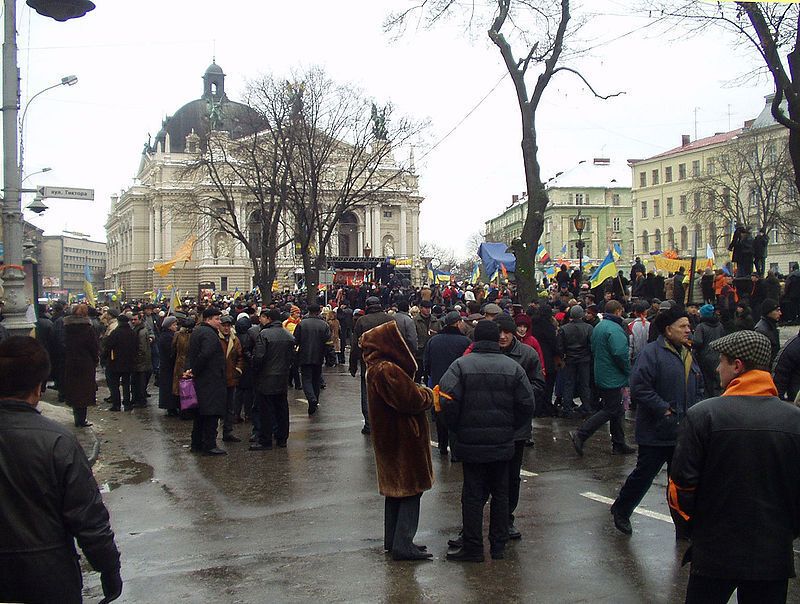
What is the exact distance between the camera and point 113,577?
362 centimetres

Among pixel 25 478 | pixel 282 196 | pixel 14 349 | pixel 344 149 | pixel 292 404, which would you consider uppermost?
pixel 344 149

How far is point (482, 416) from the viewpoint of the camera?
630cm

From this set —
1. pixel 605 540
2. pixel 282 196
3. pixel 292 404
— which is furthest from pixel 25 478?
pixel 282 196

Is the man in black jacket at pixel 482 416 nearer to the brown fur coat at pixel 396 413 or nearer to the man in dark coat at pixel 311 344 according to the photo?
the brown fur coat at pixel 396 413

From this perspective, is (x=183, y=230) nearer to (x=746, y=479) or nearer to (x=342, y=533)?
(x=342, y=533)

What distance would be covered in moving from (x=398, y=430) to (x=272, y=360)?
517 cm

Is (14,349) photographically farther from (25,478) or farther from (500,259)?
(500,259)

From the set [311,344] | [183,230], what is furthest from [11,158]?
[183,230]

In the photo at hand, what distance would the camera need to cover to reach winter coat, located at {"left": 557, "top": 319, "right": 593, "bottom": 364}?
13039 mm

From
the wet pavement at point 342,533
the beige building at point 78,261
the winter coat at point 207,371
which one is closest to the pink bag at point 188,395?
the winter coat at point 207,371

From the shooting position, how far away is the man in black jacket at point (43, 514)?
346cm

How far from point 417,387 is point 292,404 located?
397 inches

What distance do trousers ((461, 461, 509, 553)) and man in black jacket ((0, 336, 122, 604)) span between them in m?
3.30

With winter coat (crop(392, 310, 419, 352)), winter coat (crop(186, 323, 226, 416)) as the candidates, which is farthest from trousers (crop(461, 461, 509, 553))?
winter coat (crop(186, 323, 226, 416))
